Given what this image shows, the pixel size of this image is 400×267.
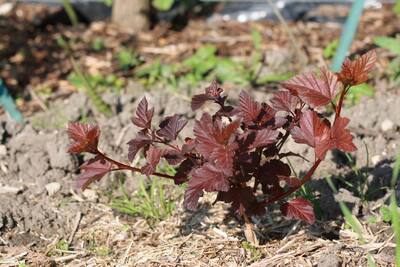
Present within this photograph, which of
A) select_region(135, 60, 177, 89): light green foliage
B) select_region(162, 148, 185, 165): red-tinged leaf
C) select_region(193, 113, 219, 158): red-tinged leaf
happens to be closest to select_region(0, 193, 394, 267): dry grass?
select_region(162, 148, 185, 165): red-tinged leaf

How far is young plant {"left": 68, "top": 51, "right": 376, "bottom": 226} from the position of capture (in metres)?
1.96

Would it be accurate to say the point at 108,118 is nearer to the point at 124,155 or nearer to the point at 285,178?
the point at 124,155

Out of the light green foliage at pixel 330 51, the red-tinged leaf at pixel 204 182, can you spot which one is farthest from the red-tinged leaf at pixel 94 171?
the light green foliage at pixel 330 51

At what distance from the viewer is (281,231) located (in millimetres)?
2484

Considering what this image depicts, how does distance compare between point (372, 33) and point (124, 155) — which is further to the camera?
point (372, 33)

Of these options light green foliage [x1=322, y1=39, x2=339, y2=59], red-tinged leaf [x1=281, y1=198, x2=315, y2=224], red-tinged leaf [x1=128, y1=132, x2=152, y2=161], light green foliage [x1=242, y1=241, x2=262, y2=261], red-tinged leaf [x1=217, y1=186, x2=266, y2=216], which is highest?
red-tinged leaf [x1=128, y1=132, x2=152, y2=161]

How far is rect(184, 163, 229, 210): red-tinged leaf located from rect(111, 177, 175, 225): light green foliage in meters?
0.61

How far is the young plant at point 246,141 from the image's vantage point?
196 centimetres

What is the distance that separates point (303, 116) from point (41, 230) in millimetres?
1195

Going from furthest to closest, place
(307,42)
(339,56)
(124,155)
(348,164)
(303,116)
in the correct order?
(307,42)
(339,56)
(124,155)
(348,164)
(303,116)

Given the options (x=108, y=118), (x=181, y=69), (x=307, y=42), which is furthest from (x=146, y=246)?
(x=307, y=42)

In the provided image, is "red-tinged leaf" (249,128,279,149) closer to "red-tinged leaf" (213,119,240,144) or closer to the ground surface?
"red-tinged leaf" (213,119,240,144)

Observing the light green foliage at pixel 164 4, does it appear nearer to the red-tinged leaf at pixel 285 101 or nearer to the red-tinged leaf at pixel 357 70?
the red-tinged leaf at pixel 285 101

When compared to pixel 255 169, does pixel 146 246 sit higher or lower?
lower
